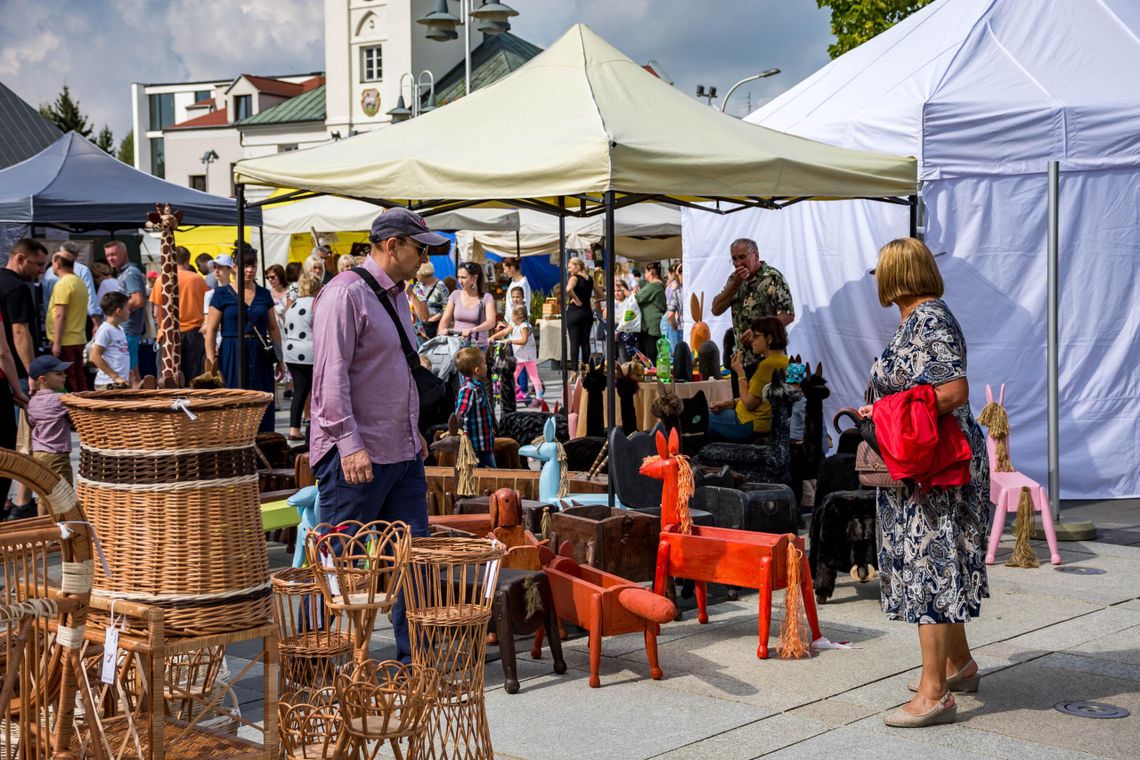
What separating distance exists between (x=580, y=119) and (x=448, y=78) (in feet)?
219

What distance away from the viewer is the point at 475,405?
27.9 feet

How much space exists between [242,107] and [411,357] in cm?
7812

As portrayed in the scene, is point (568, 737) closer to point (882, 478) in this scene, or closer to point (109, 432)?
point (882, 478)

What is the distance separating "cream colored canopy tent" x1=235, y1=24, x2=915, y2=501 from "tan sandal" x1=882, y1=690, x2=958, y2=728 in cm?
311

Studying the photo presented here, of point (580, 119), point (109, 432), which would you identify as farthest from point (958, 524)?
point (580, 119)

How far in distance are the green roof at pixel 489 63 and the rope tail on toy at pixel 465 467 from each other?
61095 millimetres

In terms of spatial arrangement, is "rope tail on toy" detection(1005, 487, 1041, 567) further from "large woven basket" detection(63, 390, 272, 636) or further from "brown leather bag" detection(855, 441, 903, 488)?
"large woven basket" detection(63, 390, 272, 636)

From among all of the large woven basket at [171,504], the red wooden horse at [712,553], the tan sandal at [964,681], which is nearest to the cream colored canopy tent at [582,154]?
the red wooden horse at [712,553]

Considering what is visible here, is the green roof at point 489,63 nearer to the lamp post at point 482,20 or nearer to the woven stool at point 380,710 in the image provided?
the lamp post at point 482,20

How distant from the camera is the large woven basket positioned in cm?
305

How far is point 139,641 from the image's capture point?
3029 mm

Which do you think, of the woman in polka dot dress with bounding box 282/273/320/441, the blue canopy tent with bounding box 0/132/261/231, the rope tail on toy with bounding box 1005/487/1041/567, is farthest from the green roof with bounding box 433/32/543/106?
the rope tail on toy with bounding box 1005/487/1041/567

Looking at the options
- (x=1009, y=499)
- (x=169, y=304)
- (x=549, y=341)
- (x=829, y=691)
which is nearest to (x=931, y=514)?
(x=829, y=691)

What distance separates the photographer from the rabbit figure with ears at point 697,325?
1260 cm
